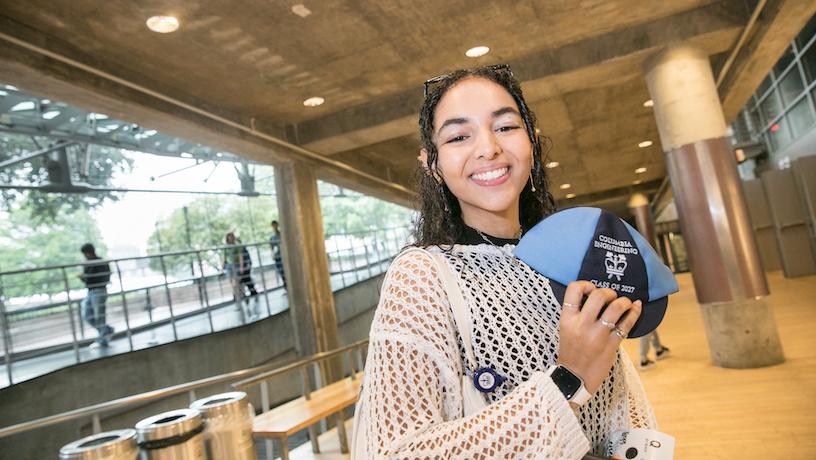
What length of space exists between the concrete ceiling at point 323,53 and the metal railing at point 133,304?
8.19 ft

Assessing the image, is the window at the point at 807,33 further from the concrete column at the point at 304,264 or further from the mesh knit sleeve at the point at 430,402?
the mesh knit sleeve at the point at 430,402

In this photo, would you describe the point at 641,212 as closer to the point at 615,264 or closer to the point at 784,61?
the point at 784,61

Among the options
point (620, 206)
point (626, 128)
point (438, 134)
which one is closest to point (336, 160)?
point (626, 128)

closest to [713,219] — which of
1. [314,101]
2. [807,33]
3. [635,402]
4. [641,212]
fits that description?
[314,101]

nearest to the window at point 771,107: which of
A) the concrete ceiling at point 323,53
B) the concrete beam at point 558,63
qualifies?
the concrete ceiling at point 323,53

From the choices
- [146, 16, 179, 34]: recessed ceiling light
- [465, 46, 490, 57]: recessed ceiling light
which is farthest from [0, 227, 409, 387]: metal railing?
[146, 16, 179, 34]: recessed ceiling light

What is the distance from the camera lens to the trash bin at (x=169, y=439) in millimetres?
2836

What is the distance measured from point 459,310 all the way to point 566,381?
21cm

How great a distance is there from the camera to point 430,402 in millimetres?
858

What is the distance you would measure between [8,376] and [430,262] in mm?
7328

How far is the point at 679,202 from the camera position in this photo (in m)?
6.10

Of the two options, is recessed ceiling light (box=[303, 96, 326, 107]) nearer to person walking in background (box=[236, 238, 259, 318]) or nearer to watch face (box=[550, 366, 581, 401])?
person walking in background (box=[236, 238, 259, 318])

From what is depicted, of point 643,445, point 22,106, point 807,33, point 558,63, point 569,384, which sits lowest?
point 643,445

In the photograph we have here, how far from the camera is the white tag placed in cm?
102
